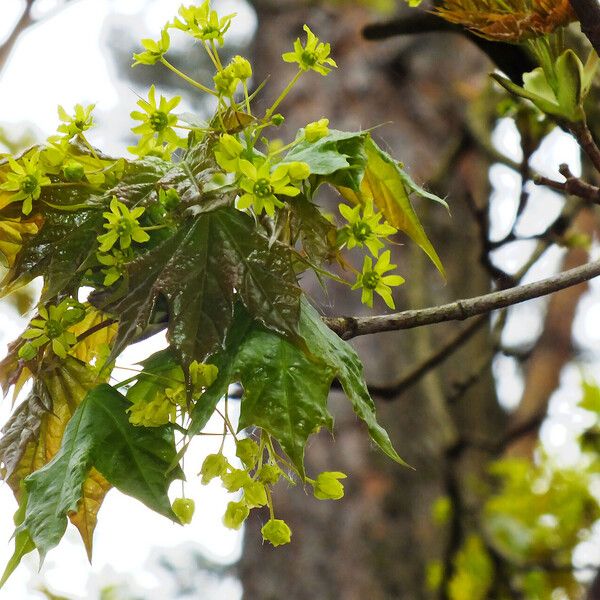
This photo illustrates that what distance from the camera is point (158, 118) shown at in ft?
2.61

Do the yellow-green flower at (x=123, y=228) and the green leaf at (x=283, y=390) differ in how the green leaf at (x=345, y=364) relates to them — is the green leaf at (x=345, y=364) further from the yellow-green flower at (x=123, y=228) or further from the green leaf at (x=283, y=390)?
the yellow-green flower at (x=123, y=228)

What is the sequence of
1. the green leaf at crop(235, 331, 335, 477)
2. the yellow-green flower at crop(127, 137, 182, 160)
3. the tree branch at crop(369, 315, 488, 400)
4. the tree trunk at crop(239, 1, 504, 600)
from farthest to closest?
the tree trunk at crop(239, 1, 504, 600) → the tree branch at crop(369, 315, 488, 400) → the yellow-green flower at crop(127, 137, 182, 160) → the green leaf at crop(235, 331, 335, 477)

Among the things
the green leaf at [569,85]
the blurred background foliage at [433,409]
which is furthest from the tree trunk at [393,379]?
the green leaf at [569,85]

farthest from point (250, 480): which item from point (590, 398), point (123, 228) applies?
point (590, 398)

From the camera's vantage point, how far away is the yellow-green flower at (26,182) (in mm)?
782

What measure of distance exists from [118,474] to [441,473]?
6.10 feet

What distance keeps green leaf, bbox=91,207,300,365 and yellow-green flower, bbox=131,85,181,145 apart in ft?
0.31

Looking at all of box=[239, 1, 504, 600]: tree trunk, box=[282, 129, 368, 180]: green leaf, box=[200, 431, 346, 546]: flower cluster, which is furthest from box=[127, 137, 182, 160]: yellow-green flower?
box=[239, 1, 504, 600]: tree trunk

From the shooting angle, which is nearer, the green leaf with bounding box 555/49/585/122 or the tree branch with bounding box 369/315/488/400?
the green leaf with bounding box 555/49/585/122

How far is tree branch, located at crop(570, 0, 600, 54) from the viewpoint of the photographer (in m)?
0.82

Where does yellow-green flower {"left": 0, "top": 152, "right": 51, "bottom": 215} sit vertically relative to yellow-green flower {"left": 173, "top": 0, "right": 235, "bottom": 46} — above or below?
below

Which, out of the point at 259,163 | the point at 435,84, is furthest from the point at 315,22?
the point at 259,163

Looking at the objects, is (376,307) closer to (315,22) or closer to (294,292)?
(315,22)

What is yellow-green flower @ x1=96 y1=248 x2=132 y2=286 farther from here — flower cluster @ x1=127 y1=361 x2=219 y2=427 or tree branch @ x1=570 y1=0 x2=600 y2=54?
tree branch @ x1=570 y1=0 x2=600 y2=54
